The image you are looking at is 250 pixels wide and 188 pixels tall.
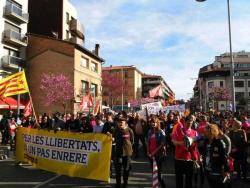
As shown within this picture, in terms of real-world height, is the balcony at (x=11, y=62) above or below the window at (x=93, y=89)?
above

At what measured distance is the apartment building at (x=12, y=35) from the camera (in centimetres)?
4284

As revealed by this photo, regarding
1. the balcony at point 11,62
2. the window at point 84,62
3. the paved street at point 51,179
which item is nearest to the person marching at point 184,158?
the paved street at point 51,179

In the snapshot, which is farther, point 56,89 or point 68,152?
point 56,89

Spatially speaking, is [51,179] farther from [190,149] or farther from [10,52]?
[10,52]

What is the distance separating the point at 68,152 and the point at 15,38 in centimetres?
3484

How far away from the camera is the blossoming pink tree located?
4747 cm

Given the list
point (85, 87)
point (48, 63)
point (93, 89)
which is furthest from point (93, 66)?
point (48, 63)

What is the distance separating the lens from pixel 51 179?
11.7 metres

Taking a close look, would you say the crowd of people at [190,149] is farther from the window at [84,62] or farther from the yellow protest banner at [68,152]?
the window at [84,62]

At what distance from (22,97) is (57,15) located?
1375cm

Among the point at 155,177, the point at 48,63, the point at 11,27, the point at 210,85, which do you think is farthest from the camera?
the point at 210,85

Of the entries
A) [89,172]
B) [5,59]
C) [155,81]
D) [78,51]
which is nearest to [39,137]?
[89,172]

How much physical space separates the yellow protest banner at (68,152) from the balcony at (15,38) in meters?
30.5

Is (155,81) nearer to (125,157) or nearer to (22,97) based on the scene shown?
(22,97)
